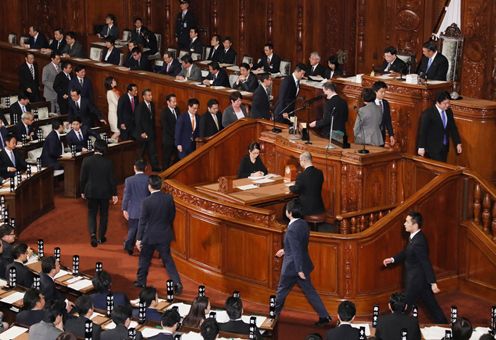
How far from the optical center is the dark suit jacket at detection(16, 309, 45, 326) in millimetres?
10578

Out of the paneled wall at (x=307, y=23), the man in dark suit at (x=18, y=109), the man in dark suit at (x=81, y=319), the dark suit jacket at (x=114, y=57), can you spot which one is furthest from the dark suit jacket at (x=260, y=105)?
the man in dark suit at (x=81, y=319)

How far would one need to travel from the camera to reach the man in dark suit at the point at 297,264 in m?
12.0

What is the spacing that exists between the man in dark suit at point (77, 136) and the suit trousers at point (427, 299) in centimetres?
767

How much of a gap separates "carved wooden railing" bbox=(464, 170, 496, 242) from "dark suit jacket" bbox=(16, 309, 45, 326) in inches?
232

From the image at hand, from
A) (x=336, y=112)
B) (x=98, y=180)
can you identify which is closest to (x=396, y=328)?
(x=336, y=112)

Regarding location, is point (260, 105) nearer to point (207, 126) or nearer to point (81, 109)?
point (207, 126)

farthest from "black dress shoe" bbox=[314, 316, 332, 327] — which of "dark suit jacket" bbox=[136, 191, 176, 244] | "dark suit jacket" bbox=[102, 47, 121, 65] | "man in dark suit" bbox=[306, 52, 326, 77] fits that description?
"dark suit jacket" bbox=[102, 47, 121, 65]

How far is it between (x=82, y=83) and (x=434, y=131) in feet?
26.8

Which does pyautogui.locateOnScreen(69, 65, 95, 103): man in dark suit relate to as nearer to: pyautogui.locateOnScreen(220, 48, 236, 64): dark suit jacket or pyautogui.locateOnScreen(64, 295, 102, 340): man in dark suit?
pyautogui.locateOnScreen(220, 48, 236, 64): dark suit jacket

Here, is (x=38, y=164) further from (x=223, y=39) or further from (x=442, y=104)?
(x=223, y=39)

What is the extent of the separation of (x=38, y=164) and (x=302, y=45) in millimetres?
7300

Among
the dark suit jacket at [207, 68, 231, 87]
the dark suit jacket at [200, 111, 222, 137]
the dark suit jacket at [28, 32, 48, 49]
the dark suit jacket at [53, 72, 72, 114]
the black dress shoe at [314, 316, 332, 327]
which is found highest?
the dark suit jacket at [28, 32, 48, 49]

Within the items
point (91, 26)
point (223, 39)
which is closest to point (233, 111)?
point (223, 39)

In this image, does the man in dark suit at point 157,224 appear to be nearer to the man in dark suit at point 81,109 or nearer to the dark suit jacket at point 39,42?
the man in dark suit at point 81,109
